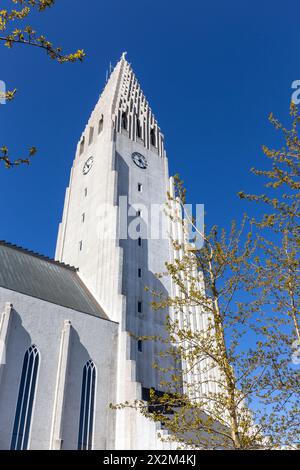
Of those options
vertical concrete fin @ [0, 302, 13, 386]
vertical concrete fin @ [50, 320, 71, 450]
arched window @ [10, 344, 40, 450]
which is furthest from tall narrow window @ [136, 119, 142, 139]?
arched window @ [10, 344, 40, 450]

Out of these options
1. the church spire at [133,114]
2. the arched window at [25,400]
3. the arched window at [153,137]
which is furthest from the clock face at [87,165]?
the arched window at [25,400]

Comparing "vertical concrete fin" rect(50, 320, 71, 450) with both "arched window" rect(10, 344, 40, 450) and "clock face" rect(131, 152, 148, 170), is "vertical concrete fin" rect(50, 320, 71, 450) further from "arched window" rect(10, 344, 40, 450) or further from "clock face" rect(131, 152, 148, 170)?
"clock face" rect(131, 152, 148, 170)

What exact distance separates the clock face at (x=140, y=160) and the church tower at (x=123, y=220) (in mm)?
155

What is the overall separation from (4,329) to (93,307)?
9475 millimetres

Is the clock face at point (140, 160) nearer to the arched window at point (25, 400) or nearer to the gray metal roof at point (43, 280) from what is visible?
the gray metal roof at point (43, 280)

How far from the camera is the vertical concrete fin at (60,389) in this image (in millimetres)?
24469

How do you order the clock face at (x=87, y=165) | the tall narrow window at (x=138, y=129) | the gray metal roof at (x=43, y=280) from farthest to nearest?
1. the tall narrow window at (x=138, y=129)
2. the clock face at (x=87, y=165)
3. the gray metal roof at (x=43, y=280)

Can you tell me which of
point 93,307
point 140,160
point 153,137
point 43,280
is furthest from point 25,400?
point 153,137

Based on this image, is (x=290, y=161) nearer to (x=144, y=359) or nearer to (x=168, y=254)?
(x=144, y=359)

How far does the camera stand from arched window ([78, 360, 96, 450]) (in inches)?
1037

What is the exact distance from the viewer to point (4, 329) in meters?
25.5

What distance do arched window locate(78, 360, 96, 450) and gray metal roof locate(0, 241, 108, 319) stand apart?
482 cm

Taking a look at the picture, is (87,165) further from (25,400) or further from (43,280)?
(25,400)
